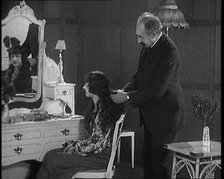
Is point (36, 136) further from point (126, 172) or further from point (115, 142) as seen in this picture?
point (126, 172)

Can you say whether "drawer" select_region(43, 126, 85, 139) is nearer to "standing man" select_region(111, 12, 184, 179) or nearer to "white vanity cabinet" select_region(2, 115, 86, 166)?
"white vanity cabinet" select_region(2, 115, 86, 166)

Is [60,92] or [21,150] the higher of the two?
[60,92]

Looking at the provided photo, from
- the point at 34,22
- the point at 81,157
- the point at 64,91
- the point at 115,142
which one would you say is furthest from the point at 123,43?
the point at 81,157

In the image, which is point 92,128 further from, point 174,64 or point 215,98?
point 215,98

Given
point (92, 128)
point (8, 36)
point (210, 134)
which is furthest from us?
point (210, 134)

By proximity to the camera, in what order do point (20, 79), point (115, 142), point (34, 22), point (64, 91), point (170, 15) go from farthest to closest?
1. point (170, 15)
2. point (64, 91)
3. point (34, 22)
4. point (20, 79)
5. point (115, 142)

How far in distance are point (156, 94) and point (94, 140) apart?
548 mm

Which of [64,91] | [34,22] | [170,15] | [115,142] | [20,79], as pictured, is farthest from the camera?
[170,15]

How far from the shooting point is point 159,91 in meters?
3.25

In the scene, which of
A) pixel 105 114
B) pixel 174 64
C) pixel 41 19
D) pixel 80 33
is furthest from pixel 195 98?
pixel 41 19

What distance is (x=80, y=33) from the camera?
129 inches

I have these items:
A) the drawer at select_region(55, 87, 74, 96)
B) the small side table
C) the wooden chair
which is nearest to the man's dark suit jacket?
the small side table

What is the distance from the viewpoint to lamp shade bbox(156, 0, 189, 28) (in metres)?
3.60

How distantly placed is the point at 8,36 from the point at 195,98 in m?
1.41
